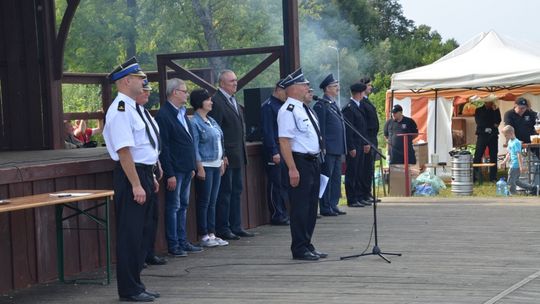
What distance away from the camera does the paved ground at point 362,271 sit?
7.48m

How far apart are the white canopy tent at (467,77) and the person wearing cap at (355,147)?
5.42m

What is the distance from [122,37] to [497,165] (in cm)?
1447

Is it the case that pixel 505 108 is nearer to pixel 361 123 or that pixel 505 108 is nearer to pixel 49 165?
pixel 361 123

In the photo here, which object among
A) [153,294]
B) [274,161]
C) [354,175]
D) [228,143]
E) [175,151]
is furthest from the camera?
[354,175]

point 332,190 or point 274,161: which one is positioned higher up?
point 274,161

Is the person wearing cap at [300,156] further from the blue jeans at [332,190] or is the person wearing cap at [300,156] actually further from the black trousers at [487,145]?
the black trousers at [487,145]

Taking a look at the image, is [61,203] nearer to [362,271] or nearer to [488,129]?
[362,271]

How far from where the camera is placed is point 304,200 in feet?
29.3

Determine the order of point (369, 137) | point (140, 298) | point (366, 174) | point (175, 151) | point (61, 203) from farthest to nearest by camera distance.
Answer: point (366, 174) → point (369, 137) → point (175, 151) → point (61, 203) → point (140, 298)

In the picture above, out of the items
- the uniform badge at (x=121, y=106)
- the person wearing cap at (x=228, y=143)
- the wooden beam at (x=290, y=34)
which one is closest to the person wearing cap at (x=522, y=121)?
the wooden beam at (x=290, y=34)

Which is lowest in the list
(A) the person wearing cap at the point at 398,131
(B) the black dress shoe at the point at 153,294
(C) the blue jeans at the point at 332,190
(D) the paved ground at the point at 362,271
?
(D) the paved ground at the point at 362,271

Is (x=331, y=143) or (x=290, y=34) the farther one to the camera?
(x=290, y=34)

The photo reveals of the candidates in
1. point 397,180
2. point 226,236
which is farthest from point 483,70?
point 226,236

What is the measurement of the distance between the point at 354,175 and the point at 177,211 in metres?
4.52
